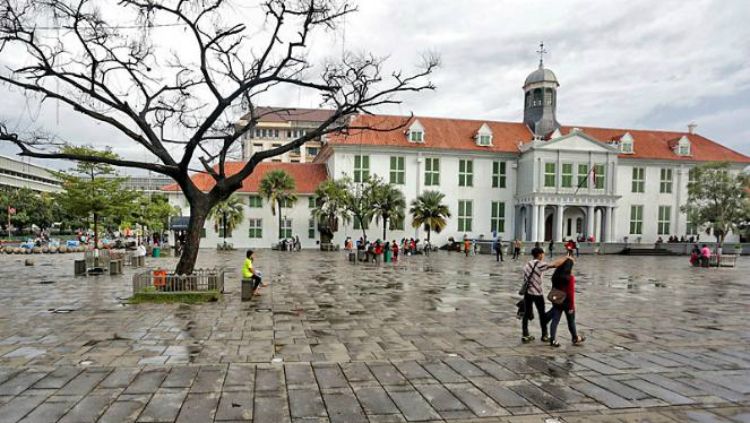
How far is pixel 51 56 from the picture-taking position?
1125 cm

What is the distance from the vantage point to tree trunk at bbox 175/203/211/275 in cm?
1275

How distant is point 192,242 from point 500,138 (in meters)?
37.5

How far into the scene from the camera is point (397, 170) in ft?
134

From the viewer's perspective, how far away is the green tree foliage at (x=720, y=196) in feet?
120

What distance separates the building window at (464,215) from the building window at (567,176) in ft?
29.2

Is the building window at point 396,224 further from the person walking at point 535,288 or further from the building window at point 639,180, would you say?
the person walking at point 535,288

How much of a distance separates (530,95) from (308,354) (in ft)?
152

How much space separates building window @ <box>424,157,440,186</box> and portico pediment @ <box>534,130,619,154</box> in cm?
959

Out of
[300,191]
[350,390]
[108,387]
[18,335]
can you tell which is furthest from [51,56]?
[300,191]

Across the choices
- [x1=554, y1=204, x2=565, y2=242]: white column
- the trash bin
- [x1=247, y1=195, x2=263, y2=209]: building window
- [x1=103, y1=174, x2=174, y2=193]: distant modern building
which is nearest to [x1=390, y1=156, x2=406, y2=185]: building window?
[x1=247, y1=195, x2=263, y2=209]: building window

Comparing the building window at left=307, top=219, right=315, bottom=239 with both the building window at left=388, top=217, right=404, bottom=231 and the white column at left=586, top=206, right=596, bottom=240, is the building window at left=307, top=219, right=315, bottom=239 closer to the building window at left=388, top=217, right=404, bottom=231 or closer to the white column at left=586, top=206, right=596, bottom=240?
the building window at left=388, top=217, right=404, bottom=231

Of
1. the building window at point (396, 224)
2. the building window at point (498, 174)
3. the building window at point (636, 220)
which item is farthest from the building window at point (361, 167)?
the building window at point (636, 220)

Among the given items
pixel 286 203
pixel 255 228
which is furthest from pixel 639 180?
pixel 255 228

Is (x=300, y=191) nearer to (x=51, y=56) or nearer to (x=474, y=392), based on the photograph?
(x=51, y=56)
